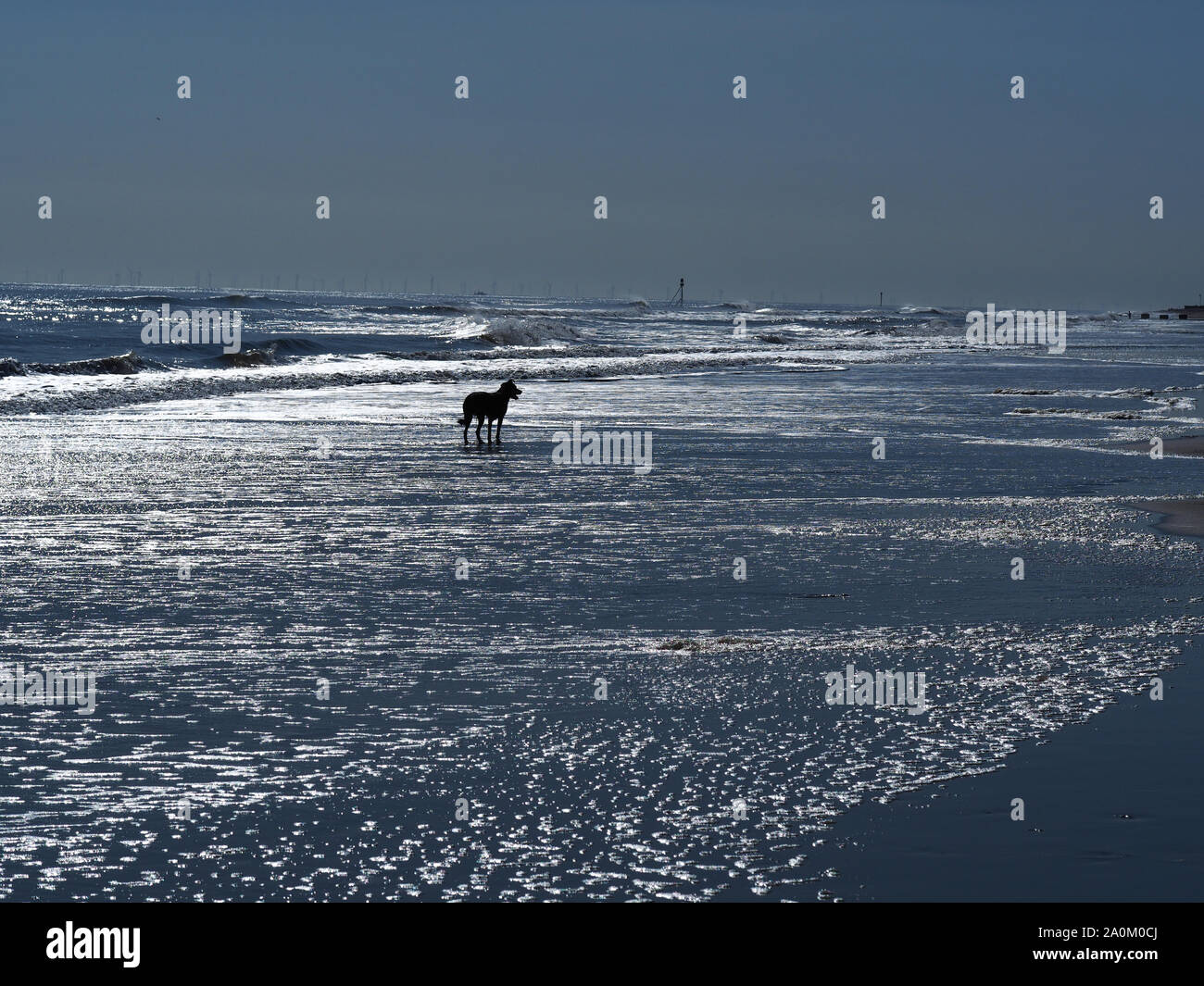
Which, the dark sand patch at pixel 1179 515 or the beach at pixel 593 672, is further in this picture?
the dark sand patch at pixel 1179 515

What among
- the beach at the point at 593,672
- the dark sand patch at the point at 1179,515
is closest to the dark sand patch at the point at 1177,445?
the beach at the point at 593,672

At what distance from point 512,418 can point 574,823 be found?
19547mm

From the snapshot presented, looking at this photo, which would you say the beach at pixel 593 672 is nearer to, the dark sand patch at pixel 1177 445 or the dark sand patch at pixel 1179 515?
the dark sand patch at pixel 1179 515

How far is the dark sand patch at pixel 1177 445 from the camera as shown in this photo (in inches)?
767

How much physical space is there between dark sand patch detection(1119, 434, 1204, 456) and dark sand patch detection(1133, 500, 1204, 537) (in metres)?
5.60

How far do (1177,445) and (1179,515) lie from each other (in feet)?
25.0

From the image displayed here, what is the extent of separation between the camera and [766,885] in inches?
181

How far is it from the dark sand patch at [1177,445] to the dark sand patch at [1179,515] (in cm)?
560

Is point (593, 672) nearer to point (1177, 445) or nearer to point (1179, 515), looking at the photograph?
point (1179, 515)

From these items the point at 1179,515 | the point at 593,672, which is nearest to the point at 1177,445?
the point at 1179,515

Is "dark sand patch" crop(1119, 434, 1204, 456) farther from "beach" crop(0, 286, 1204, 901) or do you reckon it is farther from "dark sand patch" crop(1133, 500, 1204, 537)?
"dark sand patch" crop(1133, 500, 1204, 537)

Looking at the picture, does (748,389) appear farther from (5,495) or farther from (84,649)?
(84,649)

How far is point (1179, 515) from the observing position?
43.7 ft

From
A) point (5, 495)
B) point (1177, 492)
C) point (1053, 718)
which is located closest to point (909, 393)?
point (1177, 492)
